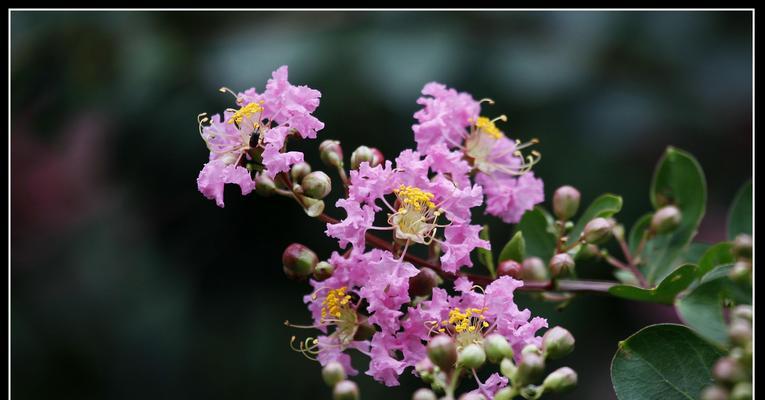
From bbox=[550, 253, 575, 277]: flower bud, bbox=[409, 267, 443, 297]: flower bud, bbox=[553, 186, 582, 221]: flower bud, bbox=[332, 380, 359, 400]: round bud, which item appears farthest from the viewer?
bbox=[553, 186, 582, 221]: flower bud

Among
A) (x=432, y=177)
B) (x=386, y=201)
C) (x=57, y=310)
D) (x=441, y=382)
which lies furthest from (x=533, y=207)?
(x=57, y=310)

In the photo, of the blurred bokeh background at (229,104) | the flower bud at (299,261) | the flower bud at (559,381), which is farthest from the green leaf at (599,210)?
the blurred bokeh background at (229,104)

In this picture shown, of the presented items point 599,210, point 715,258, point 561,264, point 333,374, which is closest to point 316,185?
point 333,374

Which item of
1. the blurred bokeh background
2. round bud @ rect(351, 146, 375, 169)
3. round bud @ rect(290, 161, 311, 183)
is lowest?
the blurred bokeh background

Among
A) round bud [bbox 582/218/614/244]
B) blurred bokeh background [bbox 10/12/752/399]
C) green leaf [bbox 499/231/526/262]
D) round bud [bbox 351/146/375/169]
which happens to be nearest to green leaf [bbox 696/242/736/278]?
round bud [bbox 582/218/614/244]

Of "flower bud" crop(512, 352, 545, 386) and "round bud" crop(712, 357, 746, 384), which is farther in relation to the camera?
"flower bud" crop(512, 352, 545, 386)

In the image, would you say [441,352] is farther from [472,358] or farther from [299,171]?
[299,171]

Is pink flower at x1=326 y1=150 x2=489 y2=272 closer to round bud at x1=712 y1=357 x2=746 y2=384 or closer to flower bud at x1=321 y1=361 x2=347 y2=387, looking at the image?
flower bud at x1=321 y1=361 x2=347 y2=387
